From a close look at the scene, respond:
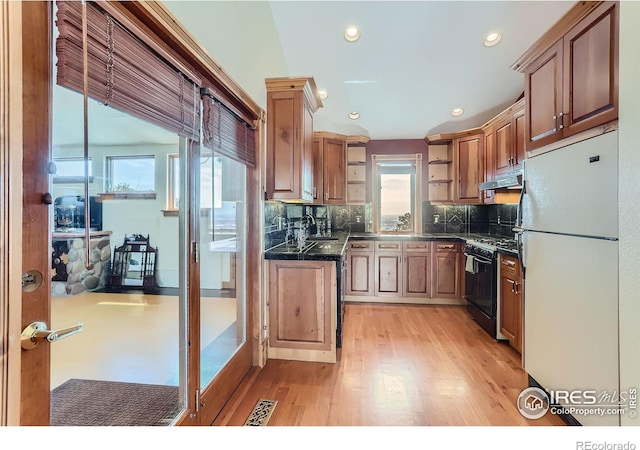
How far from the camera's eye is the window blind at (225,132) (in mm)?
1604

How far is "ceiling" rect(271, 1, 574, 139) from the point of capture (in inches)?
106

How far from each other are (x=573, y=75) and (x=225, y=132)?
2.18 meters

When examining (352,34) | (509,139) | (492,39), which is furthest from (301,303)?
(492,39)

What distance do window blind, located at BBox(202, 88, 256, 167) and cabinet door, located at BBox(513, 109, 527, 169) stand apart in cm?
289

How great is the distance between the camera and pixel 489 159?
3.67 meters

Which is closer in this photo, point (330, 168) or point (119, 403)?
point (119, 403)

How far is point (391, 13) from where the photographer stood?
2.71 metres

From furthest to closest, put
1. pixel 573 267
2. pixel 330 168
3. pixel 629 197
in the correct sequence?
1. pixel 330 168
2. pixel 573 267
3. pixel 629 197

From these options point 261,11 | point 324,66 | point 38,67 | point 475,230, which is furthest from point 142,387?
point 475,230

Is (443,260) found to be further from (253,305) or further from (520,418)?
(253,305)

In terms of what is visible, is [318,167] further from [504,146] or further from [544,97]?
[544,97]

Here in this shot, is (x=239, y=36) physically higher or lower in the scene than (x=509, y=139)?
higher

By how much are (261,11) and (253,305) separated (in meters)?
2.64

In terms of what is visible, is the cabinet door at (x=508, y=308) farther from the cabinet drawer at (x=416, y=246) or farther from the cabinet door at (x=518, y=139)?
the cabinet door at (x=518, y=139)
